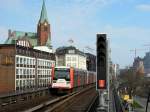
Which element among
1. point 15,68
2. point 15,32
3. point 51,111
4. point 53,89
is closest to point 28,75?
point 15,68

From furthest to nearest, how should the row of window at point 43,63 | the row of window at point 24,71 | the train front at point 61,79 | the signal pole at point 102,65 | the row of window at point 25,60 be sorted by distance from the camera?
the row of window at point 43,63 → the row of window at point 25,60 → the row of window at point 24,71 → the train front at point 61,79 → the signal pole at point 102,65

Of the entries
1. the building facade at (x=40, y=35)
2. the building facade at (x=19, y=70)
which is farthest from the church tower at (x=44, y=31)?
the building facade at (x=19, y=70)

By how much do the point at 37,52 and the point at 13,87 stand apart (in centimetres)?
2054

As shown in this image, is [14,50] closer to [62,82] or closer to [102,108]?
[62,82]

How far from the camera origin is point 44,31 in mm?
176750

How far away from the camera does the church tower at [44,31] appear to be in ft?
Answer: 575

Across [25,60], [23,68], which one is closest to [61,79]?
[23,68]

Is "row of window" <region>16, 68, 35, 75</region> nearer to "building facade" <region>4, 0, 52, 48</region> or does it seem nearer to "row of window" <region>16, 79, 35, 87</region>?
"row of window" <region>16, 79, 35, 87</region>

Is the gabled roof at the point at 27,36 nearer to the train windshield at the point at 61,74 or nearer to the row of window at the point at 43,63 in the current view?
the row of window at the point at 43,63

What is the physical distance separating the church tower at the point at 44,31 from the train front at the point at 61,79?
128933 mm

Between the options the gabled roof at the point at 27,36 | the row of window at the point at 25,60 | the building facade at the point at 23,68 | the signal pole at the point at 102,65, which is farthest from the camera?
the gabled roof at the point at 27,36

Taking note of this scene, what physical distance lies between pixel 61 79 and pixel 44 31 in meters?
131

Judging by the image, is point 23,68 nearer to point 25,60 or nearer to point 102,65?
point 25,60

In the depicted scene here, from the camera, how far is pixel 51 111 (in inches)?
1118
